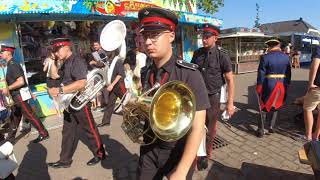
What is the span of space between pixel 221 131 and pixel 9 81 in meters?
4.23

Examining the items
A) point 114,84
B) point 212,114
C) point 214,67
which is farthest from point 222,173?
point 114,84

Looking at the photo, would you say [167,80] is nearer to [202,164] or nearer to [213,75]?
[213,75]

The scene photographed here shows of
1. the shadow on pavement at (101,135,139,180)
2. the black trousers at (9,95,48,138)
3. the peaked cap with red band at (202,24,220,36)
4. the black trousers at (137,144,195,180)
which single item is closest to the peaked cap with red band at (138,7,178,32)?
the black trousers at (137,144,195,180)

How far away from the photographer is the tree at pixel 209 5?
2069 cm

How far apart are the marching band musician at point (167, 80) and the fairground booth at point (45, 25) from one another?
197 inches

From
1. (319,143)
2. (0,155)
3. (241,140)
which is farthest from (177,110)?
(241,140)

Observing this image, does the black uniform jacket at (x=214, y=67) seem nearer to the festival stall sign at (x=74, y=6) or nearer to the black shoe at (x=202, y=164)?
the black shoe at (x=202, y=164)

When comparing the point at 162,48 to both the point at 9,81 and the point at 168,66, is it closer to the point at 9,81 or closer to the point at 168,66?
the point at 168,66

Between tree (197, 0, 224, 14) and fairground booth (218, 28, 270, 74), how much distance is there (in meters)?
3.39

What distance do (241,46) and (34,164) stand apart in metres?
15.0

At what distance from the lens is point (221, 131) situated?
613 cm

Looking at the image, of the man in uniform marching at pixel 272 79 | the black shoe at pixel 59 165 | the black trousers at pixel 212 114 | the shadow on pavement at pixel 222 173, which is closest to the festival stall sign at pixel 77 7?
the black shoe at pixel 59 165

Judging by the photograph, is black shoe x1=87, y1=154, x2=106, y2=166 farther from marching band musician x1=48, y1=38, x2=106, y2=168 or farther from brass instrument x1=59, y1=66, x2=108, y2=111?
brass instrument x1=59, y1=66, x2=108, y2=111

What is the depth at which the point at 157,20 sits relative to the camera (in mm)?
2070
